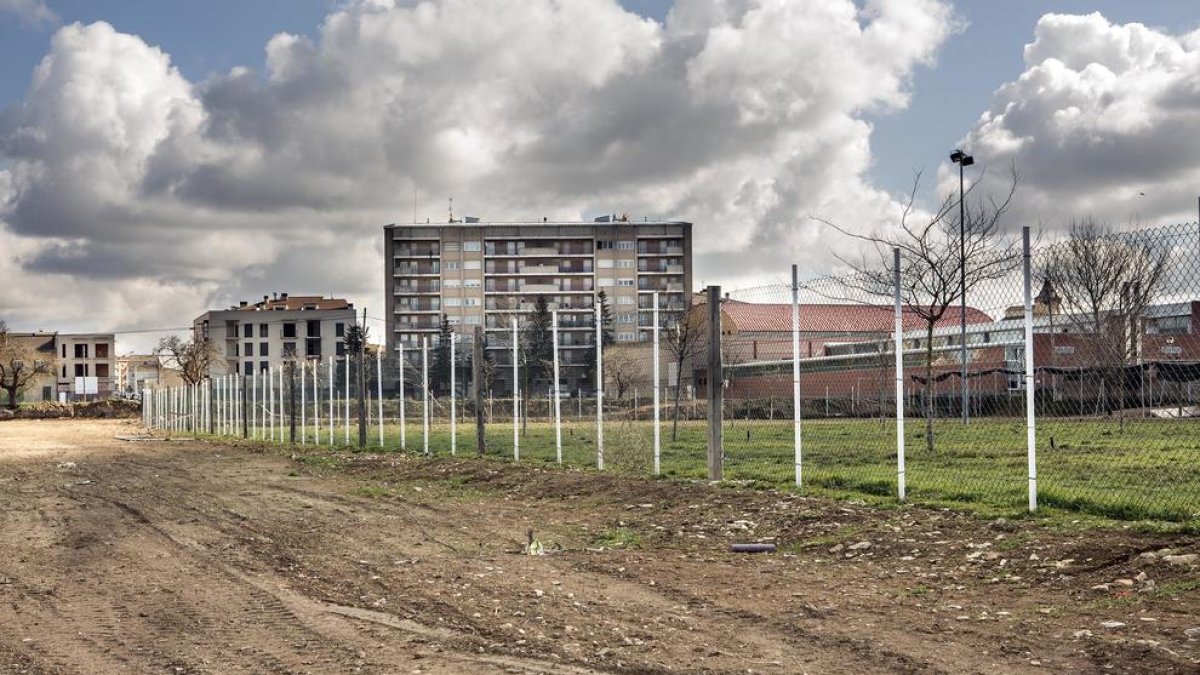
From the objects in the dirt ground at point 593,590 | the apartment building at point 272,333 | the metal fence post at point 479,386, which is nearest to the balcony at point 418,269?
the apartment building at point 272,333

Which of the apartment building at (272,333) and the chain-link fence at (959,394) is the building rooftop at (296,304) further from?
the chain-link fence at (959,394)

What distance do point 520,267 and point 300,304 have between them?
3610 centimetres

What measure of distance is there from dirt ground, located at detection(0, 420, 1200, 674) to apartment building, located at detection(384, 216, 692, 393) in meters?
92.9

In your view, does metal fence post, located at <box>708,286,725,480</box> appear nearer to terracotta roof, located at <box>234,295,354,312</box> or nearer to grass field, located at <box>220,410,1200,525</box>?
grass field, located at <box>220,410,1200,525</box>

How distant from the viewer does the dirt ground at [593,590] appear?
6.50 metres

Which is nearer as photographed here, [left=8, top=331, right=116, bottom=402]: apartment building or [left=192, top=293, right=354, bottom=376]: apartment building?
[left=192, top=293, right=354, bottom=376]: apartment building

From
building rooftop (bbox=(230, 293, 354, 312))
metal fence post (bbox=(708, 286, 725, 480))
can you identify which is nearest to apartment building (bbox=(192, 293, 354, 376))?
building rooftop (bbox=(230, 293, 354, 312))

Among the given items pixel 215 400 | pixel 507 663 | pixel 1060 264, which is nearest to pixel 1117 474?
pixel 1060 264

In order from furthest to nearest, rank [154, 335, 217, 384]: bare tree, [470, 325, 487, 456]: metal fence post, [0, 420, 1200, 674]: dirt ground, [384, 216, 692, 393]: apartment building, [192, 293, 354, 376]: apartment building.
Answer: [192, 293, 354, 376]: apartment building → [384, 216, 692, 393]: apartment building → [154, 335, 217, 384]: bare tree → [470, 325, 487, 456]: metal fence post → [0, 420, 1200, 674]: dirt ground

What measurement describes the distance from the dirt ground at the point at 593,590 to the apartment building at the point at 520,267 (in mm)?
92853

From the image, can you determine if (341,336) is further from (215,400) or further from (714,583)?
(714,583)

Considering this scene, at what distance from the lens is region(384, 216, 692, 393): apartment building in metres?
107

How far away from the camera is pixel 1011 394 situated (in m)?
15.5

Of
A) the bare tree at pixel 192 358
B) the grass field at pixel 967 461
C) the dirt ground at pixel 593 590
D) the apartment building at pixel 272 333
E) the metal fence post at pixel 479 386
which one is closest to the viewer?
the dirt ground at pixel 593 590
